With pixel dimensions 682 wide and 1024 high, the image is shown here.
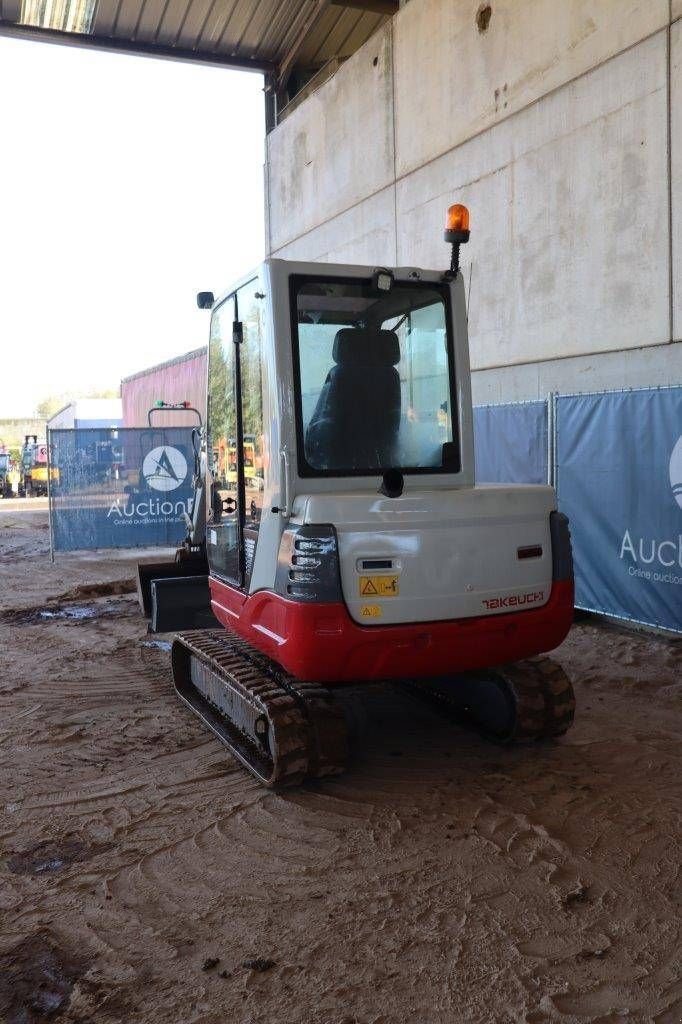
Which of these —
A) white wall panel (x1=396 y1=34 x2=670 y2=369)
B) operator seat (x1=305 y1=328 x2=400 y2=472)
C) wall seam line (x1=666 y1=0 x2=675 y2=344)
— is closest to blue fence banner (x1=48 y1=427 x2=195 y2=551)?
white wall panel (x1=396 y1=34 x2=670 y2=369)

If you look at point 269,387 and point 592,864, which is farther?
point 269,387

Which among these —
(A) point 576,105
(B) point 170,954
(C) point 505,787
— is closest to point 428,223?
(A) point 576,105

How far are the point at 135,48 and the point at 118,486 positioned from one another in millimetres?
7876

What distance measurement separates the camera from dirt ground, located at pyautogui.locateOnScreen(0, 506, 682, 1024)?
3080 mm

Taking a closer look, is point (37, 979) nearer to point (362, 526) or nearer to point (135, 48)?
point (362, 526)

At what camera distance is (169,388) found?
27.6 meters

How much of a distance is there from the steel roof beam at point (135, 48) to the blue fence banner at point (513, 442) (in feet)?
33.4

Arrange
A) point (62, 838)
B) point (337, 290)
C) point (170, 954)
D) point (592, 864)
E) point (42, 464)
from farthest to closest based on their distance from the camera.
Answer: point (42, 464) → point (337, 290) → point (62, 838) → point (592, 864) → point (170, 954)

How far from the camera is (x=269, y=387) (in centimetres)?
473

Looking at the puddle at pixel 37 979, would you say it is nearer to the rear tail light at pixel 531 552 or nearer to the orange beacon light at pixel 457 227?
the rear tail light at pixel 531 552

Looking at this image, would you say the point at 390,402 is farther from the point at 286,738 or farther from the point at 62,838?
the point at 62,838

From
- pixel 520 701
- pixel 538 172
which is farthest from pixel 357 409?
pixel 538 172

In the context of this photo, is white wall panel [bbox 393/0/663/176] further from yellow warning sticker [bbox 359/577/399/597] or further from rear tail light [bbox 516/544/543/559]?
yellow warning sticker [bbox 359/577/399/597]

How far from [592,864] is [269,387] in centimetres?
285
